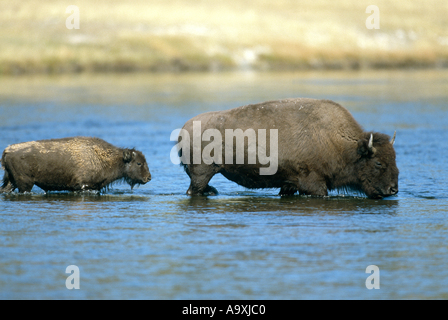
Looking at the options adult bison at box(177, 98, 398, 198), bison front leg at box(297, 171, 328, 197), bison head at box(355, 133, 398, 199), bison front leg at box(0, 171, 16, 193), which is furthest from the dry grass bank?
bison head at box(355, 133, 398, 199)

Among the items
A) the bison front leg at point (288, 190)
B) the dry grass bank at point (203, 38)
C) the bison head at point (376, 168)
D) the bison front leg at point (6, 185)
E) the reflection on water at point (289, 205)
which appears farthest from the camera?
the dry grass bank at point (203, 38)

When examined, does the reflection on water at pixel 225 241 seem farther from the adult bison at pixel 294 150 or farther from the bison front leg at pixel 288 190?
the adult bison at pixel 294 150

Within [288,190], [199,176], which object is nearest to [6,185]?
[199,176]

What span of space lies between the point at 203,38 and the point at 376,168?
250ft

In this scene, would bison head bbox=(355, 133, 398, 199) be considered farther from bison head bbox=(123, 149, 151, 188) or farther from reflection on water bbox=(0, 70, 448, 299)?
bison head bbox=(123, 149, 151, 188)

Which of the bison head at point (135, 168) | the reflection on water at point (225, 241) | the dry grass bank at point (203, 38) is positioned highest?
the dry grass bank at point (203, 38)

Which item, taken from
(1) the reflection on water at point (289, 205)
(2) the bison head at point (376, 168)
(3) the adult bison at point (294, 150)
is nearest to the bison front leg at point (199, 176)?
(3) the adult bison at point (294, 150)

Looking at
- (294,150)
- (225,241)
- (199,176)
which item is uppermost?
(294,150)

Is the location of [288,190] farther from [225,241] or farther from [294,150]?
[225,241]

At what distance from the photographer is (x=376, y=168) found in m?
11.8

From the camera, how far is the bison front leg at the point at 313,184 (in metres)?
11.8

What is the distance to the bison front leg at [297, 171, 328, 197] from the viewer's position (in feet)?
38.7

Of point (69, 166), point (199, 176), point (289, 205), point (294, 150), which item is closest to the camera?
point (289, 205)
